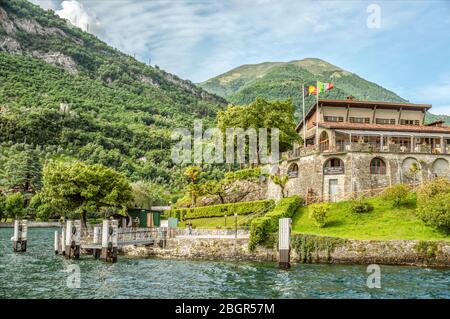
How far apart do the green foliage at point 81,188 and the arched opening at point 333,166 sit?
2714 centimetres

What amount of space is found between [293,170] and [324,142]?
5820 mm

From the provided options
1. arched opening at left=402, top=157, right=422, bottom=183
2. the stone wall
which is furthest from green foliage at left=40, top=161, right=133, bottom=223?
arched opening at left=402, top=157, right=422, bottom=183

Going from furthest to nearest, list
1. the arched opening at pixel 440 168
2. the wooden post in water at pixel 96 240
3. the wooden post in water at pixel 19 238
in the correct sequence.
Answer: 1. the arched opening at pixel 440 168
2. the wooden post in water at pixel 19 238
3. the wooden post in water at pixel 96 240

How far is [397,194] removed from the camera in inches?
1911

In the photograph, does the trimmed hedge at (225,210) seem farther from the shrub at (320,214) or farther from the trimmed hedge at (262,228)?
the trimmed hedge at (262,228)

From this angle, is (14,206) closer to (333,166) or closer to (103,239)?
(103,239)

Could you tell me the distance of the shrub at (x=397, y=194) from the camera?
48.5 metres

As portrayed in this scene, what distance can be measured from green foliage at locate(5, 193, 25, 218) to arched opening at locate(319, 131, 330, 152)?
9370 cm

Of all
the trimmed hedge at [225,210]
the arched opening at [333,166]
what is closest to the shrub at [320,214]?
the arched opening at [333,166]

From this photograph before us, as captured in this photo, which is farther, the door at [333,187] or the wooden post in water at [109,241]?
the door at [333,187]

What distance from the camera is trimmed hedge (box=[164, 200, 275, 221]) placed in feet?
194

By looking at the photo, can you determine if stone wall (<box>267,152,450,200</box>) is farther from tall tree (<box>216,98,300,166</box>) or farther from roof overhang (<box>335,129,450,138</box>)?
tall tree (<box>216,98,300,166</box>)

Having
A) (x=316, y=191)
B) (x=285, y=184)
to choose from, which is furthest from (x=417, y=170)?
(x=285, y=184)
